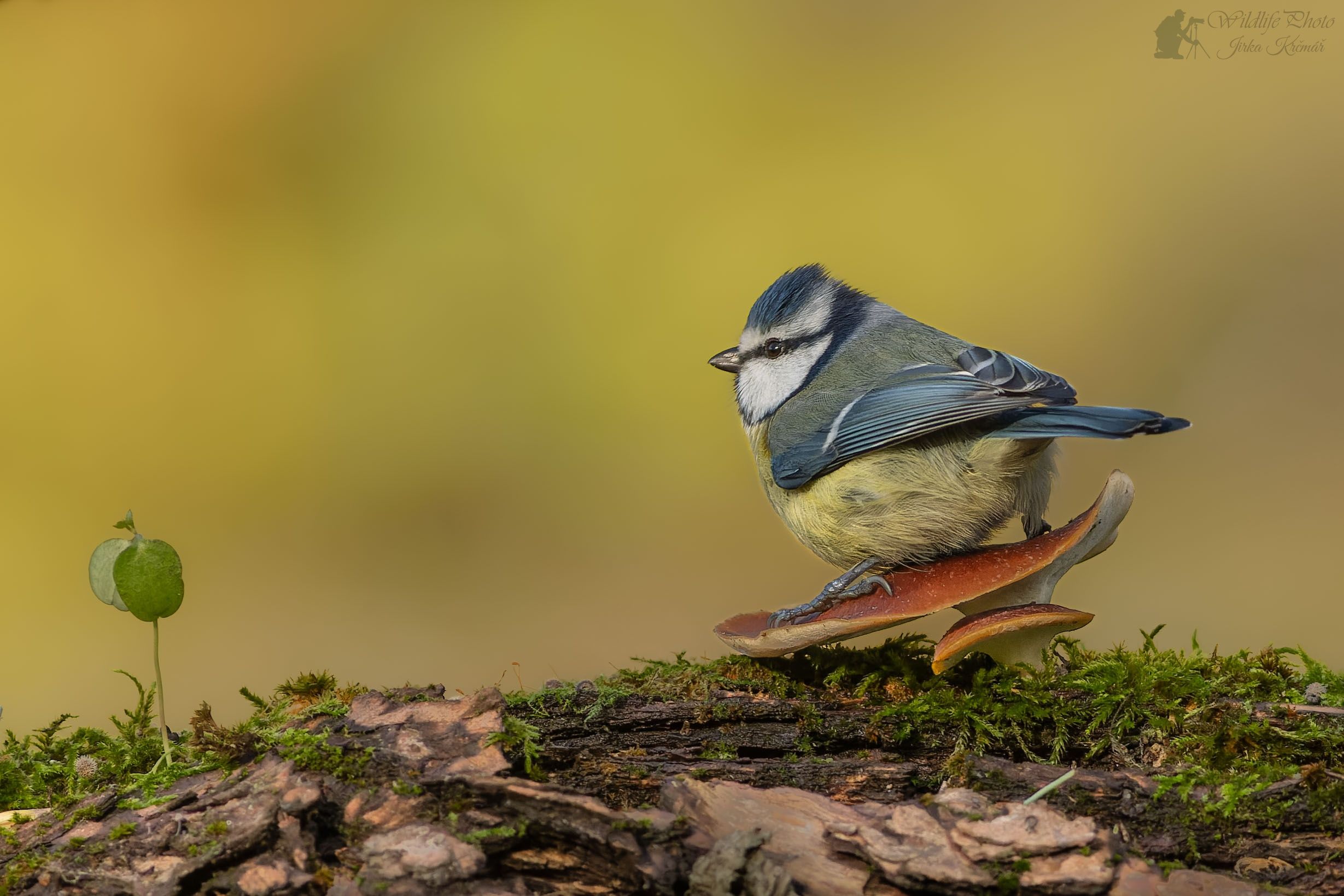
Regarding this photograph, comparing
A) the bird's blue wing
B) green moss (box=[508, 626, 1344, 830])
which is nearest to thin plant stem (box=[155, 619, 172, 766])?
green moss (box=[508, 626, 1344, 830])

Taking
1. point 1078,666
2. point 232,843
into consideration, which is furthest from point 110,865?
point 1078,666

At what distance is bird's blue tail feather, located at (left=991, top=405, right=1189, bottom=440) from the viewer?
1.55 metres

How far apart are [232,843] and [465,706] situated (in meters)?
0.38

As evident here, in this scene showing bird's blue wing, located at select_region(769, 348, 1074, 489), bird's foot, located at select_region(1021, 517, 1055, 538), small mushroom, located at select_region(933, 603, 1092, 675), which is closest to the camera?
small mushroom, located at select_region(933, 603, 1092, 675)

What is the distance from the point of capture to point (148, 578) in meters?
1.62

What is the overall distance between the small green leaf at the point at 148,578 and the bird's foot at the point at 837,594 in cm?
110

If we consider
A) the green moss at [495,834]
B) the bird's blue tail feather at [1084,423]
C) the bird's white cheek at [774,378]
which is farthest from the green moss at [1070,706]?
the bird's white cheek at [774,378]

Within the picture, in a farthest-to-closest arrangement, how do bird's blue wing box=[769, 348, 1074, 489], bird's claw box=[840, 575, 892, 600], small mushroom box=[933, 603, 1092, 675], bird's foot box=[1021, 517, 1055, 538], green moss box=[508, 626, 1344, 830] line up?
bird's foot box=[1021, 517, 1055, 538], bird's claw box=[840, 575, 892, 600], bird's blue wing box=[769, 348, 1074, 489], small mushroom box=[933, 603, 1092, 675], green moss box=[508, 626, 1344, 830]

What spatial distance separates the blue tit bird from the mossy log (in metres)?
0.33

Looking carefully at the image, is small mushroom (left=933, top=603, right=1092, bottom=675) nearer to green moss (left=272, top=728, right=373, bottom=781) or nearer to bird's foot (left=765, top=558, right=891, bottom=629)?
bird's foot (left=765, top=558, right=891, bottom=629)

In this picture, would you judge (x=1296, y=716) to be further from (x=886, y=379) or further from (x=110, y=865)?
(x=110, y=865)

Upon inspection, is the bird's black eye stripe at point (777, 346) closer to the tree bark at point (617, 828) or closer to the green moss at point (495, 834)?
the tree bark at point (617, 828)

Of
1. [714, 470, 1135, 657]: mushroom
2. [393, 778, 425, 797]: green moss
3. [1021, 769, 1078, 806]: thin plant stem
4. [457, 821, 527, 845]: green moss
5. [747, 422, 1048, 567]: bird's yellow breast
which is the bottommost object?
[1021, 769, 1078, 806]: thin plant stem

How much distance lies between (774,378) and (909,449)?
0.48 metres
